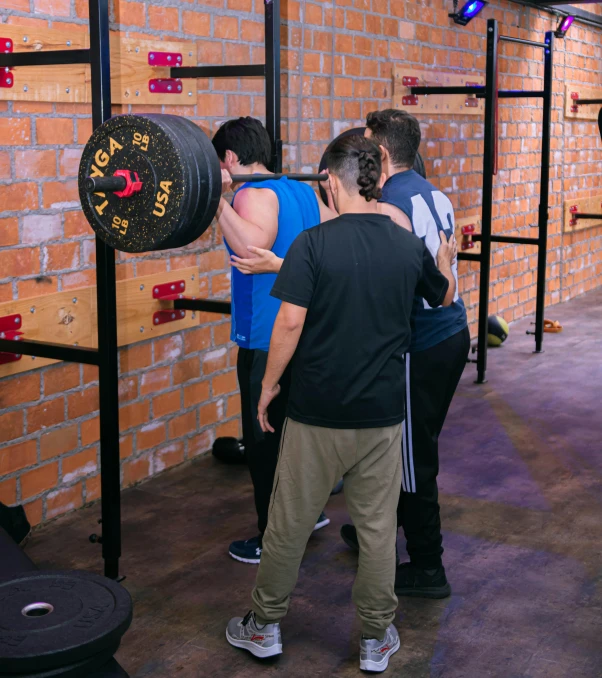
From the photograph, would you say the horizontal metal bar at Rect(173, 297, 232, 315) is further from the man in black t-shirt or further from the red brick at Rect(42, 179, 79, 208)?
the man in black t-shirt

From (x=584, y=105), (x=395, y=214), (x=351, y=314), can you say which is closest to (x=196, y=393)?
(x=395, y=214)

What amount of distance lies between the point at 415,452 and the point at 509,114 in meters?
4.87

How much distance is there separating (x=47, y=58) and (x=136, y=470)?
1851 millimetres

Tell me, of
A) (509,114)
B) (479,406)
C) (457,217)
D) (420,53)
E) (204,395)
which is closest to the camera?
(204,395)

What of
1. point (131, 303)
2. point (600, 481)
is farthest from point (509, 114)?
point (131, 303)

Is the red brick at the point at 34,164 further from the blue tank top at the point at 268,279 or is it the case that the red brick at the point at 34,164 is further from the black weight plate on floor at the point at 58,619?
the black weight plate on floor at the point at 58,619

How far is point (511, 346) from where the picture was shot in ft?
22.2

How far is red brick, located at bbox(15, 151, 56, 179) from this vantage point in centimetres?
333

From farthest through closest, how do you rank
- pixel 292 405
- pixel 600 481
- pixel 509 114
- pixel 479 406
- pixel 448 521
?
1. pixel 509 114
2. pixel 479 406
3. pixel 600 481
4. pixel 448 521
5. pixel 292 405

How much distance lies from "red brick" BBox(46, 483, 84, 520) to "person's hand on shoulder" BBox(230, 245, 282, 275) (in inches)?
54.5

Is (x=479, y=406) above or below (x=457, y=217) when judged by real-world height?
below

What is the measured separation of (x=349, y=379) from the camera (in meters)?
2.47

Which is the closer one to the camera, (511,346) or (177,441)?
(177,441)

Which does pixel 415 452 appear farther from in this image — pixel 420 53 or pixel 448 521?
pixel 420 53
